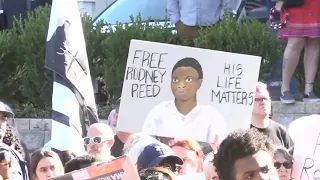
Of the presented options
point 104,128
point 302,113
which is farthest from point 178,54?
point 302,113

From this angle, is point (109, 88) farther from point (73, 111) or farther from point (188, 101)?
point (188, 101)

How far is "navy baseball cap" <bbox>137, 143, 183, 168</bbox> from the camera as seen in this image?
12.4ft

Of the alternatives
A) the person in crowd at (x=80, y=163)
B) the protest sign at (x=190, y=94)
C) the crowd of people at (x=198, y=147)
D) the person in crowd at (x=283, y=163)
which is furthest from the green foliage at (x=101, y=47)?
the person in crowd at (x=283, y=163)

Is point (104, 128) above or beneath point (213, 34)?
beneath

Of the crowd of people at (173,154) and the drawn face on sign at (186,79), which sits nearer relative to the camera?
the crowd of people at (173,154)

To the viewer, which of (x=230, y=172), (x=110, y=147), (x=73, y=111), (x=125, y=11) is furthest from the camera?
(x=125, y=11)

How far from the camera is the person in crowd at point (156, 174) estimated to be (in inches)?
138

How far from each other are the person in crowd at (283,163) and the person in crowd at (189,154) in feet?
1.65

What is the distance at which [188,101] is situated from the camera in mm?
4984

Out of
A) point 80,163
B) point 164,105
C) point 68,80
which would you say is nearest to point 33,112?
point 68,80

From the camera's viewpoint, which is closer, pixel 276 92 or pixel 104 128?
pixel 104 128

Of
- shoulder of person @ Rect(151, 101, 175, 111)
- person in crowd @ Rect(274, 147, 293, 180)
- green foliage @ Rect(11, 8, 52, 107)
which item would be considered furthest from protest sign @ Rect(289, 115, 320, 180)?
green foliage @ Rect(11, 8, 52, 107)

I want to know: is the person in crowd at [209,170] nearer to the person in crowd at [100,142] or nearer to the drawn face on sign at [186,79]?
the drawn face on sign at [186,79]

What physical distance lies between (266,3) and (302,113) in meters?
2.08
